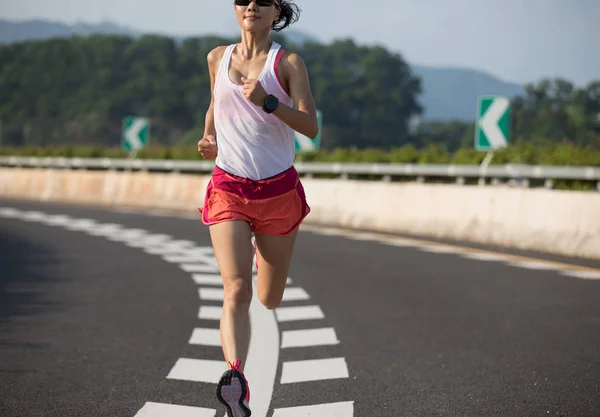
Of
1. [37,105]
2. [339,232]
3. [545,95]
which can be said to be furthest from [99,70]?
[339,232]

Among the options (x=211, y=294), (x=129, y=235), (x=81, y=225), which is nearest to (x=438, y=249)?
(x=129, y=235)

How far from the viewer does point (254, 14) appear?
227 inches

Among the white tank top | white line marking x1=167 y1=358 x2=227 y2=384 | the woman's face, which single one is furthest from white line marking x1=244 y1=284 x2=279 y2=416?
the woman's face

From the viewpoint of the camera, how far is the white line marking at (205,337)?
822cm

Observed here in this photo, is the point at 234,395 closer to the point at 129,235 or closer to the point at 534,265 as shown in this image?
the point at 534,265

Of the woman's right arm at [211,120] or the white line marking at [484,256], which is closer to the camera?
the woman's right arm at [211,120]

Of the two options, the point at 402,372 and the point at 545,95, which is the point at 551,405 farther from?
the point at 545,95

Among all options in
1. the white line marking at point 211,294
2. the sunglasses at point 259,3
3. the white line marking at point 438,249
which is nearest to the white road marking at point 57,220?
the white line marking at point 438,249

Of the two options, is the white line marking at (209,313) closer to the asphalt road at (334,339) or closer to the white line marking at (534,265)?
the asphalt road at (334,339)

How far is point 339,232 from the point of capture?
20.5 m

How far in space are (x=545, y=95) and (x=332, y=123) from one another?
37350mm

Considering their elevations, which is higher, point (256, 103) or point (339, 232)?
point (256, 103)

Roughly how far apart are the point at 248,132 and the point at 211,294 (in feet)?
18.7

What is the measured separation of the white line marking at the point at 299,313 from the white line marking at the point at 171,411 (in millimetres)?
3504
